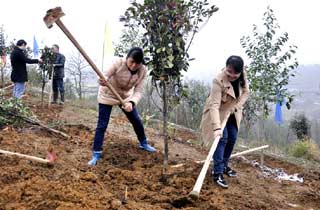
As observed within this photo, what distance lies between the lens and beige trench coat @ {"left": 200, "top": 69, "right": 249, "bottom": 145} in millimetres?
4727

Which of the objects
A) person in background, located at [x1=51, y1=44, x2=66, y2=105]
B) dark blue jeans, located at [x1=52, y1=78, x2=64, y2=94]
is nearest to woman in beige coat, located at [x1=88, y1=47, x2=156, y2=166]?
person in background, located at [x1=51, y1=44, x2=66, y2=105]

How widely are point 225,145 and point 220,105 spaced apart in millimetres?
494

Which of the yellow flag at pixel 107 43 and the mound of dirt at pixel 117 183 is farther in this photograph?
the yellow flag at pixel 107 43

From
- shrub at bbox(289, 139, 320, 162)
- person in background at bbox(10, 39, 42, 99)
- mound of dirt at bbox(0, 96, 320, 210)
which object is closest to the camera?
mound of dirt at bbox(0, 96, 320, 210)

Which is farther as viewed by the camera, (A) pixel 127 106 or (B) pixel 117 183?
(A) pixel 127 106

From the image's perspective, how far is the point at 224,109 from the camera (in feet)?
16.4

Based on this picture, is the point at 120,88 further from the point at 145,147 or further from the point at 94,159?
the point at 145,147

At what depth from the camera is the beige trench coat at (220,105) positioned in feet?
15.5

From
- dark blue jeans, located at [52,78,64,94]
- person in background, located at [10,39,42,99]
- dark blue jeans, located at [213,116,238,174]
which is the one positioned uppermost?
person in background, located at [10,39,42,99]

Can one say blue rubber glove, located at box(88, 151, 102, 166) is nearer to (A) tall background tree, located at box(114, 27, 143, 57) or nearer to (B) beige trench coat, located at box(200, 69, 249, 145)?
(B) beige trench coat, located at box(200, 69, 249, 145)

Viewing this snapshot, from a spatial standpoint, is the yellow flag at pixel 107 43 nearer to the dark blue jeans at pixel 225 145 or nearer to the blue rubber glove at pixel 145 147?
the blue rubber glove at pixel 145 147

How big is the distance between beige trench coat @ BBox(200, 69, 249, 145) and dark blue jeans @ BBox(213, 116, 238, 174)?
0.11m

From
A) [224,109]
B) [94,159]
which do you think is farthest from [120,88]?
[224,109]

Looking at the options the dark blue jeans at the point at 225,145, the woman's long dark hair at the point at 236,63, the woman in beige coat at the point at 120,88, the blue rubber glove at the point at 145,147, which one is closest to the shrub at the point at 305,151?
the blue rubber glove at the point at 145,147
